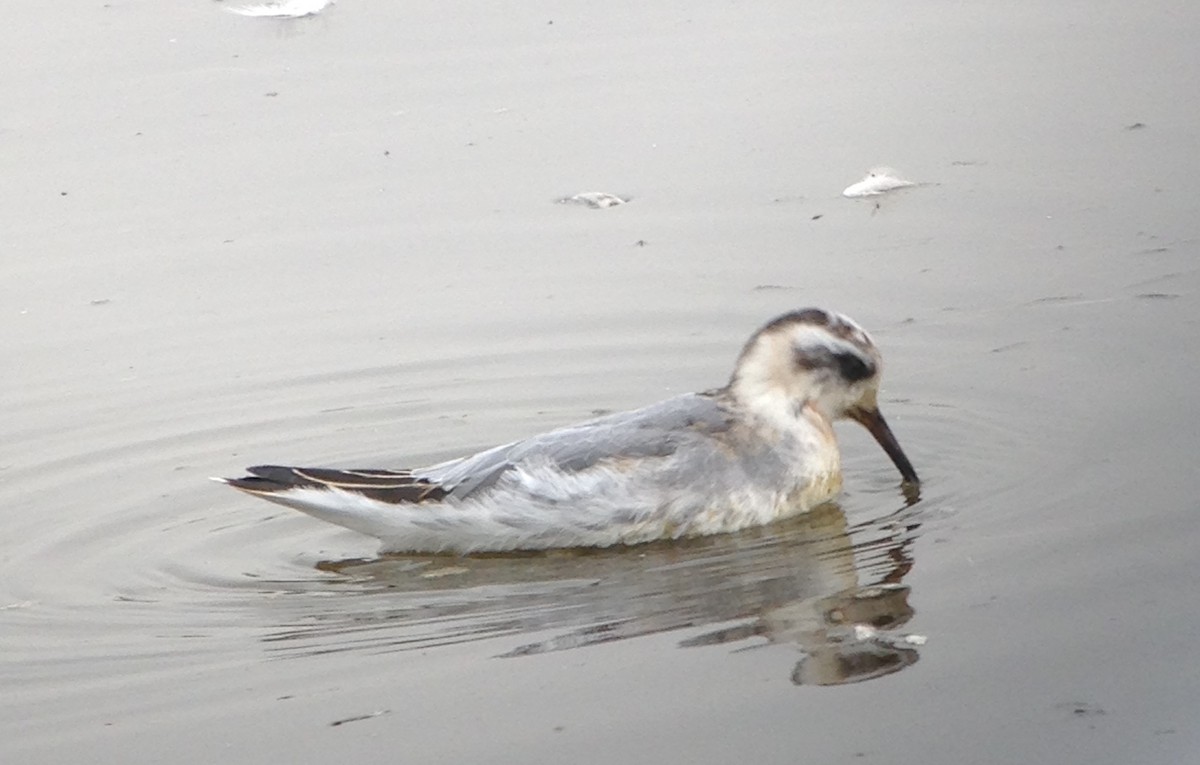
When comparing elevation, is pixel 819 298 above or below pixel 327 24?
below

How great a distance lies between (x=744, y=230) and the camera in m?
11.4

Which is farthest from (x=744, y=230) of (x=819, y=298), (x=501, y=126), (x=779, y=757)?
(x=779, y=757)

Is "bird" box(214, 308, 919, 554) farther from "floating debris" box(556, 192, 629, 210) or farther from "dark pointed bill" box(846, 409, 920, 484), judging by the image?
"floating debris" box(556, 192, 629, 210)

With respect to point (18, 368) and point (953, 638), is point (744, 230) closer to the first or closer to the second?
point (18, 368)

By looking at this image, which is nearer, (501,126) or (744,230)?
(744,230)

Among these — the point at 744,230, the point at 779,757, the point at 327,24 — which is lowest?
the point at 779,757

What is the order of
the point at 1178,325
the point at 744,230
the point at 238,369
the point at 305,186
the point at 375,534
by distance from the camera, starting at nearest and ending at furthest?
1. the point at 375,534
2. the point at 1178,325
3. the point at 238,369
4. the point at 744,230
5. the point at 305,186

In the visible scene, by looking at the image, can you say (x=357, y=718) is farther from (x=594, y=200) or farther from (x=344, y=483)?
(x=594, y=200)

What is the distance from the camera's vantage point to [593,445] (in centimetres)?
814

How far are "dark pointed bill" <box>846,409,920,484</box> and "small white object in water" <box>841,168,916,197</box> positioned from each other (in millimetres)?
3034

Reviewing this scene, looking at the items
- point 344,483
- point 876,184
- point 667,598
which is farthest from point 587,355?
point 667,598

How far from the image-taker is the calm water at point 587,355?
6141 millimetres

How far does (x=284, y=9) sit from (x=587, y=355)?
630cm

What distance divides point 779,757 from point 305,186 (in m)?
7.52
